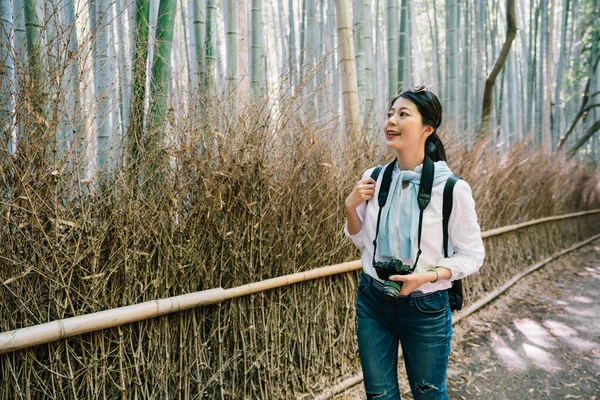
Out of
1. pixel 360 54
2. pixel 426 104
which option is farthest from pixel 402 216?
pixel 360 54

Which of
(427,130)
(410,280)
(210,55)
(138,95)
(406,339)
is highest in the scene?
(210,55)

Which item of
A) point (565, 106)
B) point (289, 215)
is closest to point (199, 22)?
point (289, 215)

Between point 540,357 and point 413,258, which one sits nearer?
point 413,258

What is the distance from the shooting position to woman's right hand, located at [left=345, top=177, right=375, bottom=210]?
1.47 m

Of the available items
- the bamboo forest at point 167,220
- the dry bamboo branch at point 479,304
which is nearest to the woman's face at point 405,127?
the bamboo forest at point 167,220

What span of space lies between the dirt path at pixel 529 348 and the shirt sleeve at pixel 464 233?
5.22 ft

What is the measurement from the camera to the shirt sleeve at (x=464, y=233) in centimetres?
132

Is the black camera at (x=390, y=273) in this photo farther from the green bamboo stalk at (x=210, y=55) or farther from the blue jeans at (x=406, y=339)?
the green bamboo stalk at (x=210, y=55)

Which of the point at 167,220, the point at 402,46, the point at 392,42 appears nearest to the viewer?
the point at 167,220

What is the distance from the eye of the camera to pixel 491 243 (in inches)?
185

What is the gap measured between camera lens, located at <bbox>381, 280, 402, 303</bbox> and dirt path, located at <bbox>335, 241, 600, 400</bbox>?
5.13 ft

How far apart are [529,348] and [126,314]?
3047mm

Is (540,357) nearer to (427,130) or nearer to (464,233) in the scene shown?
(464,233)

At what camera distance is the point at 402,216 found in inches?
54.2
